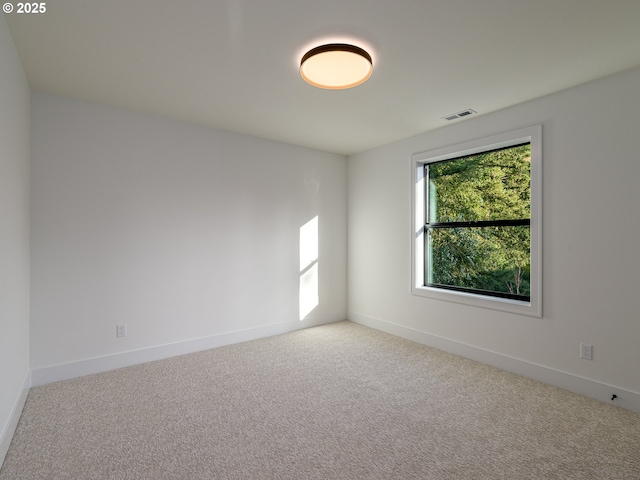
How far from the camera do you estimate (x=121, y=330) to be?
3123 mm

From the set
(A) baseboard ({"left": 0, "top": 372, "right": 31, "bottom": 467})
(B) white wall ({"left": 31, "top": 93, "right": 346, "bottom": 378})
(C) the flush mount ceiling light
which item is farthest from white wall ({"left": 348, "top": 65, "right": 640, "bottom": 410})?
(A) baseboard ({"left": 0, "top": 372, "right": 31, "bottom": 467})

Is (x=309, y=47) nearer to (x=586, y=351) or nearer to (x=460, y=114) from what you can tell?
(x=460, y=114)

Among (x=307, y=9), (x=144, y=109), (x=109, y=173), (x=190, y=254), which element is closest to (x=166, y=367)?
(x=190, y=254)

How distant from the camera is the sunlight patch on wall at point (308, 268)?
4.42 m

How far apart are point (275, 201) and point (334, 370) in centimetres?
212

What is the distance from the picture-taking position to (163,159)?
11.1 feet

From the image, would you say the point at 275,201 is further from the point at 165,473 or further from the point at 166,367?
the point at 165,473

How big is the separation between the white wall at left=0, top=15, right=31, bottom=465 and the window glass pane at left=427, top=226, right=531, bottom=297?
12.2 ft

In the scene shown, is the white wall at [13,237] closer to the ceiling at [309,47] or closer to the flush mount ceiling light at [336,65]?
the ceiling at [309,47]

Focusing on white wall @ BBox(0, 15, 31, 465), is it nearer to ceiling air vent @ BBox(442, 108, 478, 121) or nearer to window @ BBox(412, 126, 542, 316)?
ceiling air vent @ BBox(442, 108, 478, 121)

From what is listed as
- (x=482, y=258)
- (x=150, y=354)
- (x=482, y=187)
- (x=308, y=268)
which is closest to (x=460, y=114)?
(x=482, y=187)

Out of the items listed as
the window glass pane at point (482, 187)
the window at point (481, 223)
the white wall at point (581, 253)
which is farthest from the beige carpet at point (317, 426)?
the window glass pane at point (482, 187)

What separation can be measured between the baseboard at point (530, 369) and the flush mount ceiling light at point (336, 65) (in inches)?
109

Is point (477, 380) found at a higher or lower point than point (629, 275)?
lower
